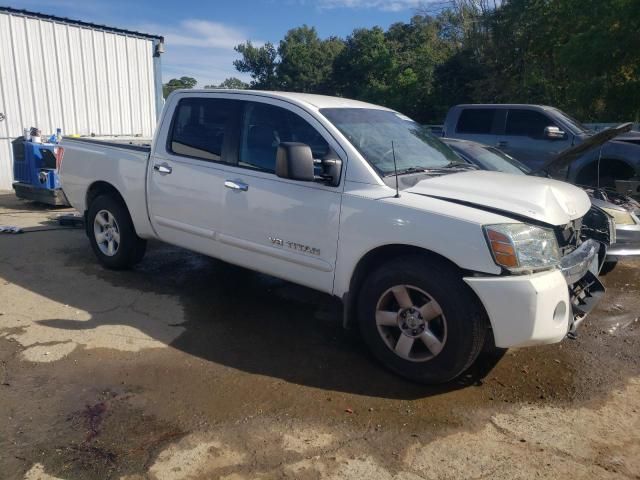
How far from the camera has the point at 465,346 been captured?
3207 millimetres

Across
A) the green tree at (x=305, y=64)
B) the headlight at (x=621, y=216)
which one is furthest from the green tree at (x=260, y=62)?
the headlight at (x=621, y=216)

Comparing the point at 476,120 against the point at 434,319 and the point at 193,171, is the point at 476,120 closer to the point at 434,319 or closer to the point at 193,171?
the point at 193,171

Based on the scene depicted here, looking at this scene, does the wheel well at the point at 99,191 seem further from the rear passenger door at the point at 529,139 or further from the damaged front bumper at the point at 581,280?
the rear passenger door at the point at 529,139

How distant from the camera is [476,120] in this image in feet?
33.9

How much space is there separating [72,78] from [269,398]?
1094 centimetres

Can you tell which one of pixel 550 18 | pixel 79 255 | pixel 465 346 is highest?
pixel 550 18

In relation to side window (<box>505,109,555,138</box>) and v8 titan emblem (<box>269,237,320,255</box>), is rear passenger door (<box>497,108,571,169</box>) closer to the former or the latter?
side window (<box>505,109,555,138</box>)

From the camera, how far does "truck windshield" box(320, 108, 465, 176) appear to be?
384 centimetres

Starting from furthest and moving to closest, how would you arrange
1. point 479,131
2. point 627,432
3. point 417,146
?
point 479,131 < point 417,146 < point 627,432

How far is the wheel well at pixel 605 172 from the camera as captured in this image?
8750 millimetres

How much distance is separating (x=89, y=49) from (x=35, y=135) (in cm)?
368

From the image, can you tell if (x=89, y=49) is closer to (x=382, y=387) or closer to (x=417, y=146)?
(x=417, y=146)

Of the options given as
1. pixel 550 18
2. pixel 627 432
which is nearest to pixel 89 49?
pixel 627 432

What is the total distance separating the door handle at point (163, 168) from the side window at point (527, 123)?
7190 millimetres
